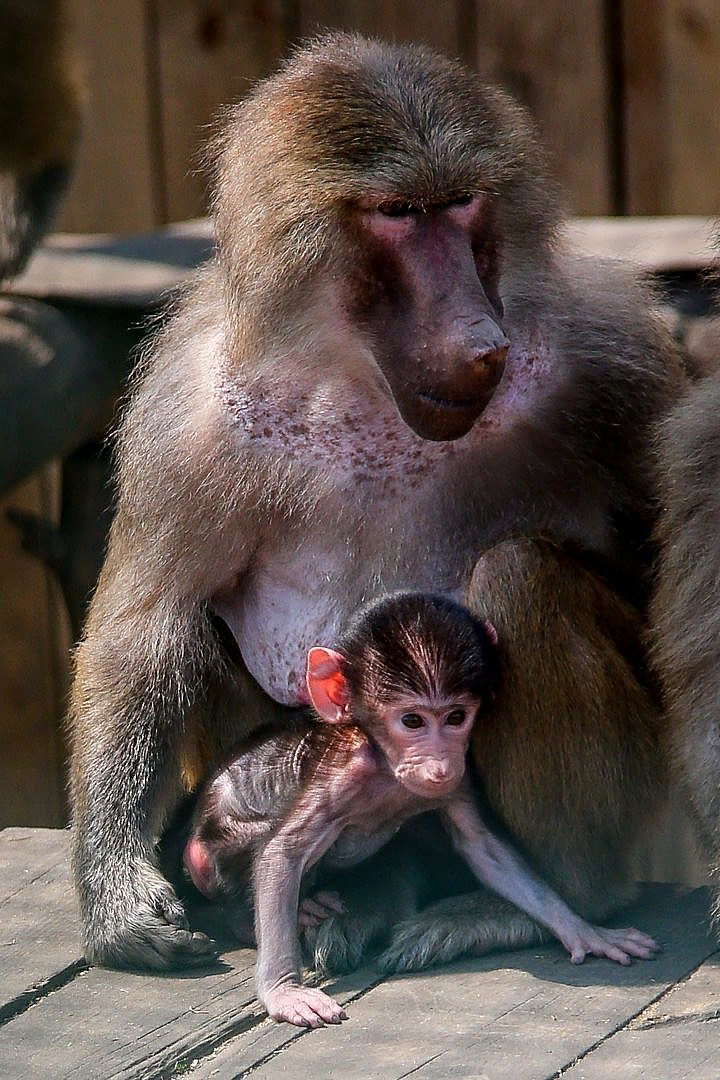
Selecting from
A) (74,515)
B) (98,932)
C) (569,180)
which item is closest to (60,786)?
(74,515)

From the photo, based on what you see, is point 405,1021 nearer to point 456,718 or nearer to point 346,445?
point 456,718

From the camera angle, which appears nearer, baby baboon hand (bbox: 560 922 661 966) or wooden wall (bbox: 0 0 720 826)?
baby baboon hand (bbox: 560 922 661 966)

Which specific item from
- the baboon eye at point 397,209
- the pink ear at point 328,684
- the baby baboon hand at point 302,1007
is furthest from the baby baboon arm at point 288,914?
the baboon eye at point 397,209

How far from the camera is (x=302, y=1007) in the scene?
2.29 meters

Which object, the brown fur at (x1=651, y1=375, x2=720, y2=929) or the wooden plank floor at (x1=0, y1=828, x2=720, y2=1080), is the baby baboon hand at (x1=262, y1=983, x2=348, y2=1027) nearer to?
the wooden plank floor at (x1=0, y1=828, x2=720, y2=1080)

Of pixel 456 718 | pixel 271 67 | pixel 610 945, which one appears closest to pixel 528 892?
pixel 610 945

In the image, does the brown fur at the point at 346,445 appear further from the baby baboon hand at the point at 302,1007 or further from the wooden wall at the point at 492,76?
the wooden wall at the point at 492,76

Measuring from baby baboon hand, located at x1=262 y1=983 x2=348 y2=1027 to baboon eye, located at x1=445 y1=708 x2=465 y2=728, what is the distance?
0.38m

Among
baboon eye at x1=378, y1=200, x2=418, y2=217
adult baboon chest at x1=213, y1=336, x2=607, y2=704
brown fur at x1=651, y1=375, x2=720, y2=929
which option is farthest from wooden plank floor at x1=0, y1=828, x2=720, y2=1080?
baboon eye at x1=378, y1=200, x2=418, y2=217

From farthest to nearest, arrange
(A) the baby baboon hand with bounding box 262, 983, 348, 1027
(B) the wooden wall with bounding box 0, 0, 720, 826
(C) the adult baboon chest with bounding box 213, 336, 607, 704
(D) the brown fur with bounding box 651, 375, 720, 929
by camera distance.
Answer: (B) the wooden wall with bounding box 0, 0, 720, 826 → (C) the adult baboon chest with bounding box 213, 336, 607, 704 → (D) the brown fur with bounding box 651, 375, 720, 929 → (A) the baby baboon hand with bounding box 262, 983, 348, 1027

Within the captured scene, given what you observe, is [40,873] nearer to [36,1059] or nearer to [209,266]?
[36,1059]

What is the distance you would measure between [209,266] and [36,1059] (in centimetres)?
128

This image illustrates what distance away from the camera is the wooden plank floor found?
213 cm

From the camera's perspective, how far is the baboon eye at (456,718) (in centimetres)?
246
